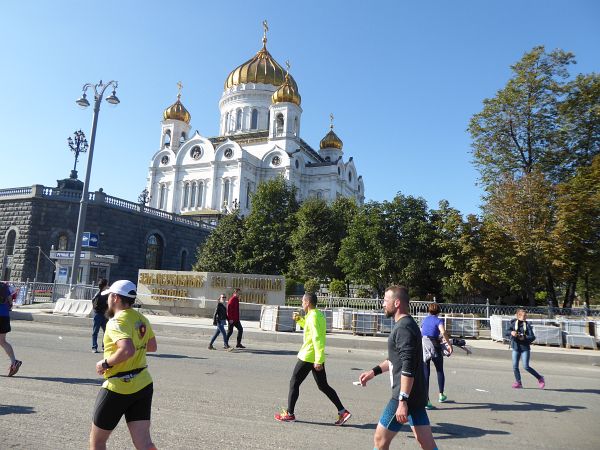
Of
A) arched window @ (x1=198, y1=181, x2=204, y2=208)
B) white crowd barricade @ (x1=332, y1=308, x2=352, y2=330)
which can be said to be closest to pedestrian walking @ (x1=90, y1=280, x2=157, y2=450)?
white crowd barricade @ (x1=332, y1=308, x2=352, y2=330)

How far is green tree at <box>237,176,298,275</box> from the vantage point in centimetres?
3500

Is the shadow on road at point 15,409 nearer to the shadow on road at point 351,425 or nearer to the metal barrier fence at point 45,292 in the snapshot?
the shadow on road at point 351,425

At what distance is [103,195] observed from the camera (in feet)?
108

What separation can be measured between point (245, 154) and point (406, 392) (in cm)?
5257

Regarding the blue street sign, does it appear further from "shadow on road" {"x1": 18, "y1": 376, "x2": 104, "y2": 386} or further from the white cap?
the white cap

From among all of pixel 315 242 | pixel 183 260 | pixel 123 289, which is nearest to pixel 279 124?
pixel 183 260

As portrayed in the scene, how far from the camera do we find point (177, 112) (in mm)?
62531

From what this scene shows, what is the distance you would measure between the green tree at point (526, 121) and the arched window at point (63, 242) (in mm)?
28308

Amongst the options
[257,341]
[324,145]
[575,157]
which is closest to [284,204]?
[575,157]

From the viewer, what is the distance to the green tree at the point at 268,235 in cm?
3500

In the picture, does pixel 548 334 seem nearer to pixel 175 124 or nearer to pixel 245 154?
pixel 245 154

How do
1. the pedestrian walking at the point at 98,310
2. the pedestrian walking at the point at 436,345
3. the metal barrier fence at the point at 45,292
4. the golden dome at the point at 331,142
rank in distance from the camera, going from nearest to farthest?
the pedestrian walking at the point at 436,345 → the pedestrian walking at the point at 98,310 → the metal barrier fence at the point at 45,292 → the golden dome at the point at 331,142

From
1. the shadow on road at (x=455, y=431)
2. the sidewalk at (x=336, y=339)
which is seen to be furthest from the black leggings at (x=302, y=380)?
the sidewalk at (x=336, y=339)

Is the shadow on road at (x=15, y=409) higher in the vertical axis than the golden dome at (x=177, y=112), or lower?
lower
